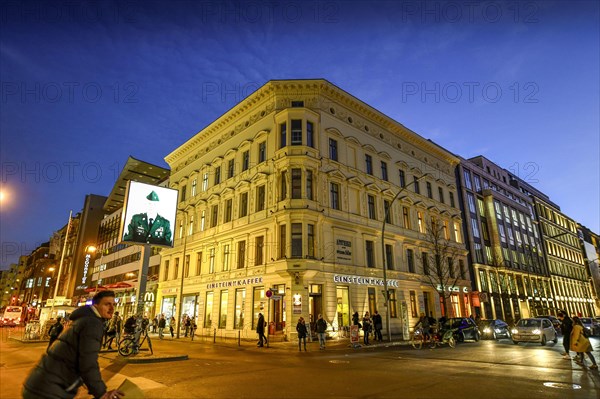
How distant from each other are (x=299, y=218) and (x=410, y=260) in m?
14.1

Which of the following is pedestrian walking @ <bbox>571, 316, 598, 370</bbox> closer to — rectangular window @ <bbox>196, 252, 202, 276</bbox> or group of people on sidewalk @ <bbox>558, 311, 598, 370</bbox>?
group of people on sidewalk @ <bbox>558, 311, 598, 370</bbox>

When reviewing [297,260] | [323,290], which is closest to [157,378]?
[297,260]

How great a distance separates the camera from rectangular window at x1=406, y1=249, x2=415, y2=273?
110 ft

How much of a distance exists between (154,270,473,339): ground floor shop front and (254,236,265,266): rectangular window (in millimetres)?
1071

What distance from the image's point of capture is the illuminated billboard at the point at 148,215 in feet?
61.5

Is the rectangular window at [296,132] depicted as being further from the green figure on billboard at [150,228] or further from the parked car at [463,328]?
the parked car at [463,328]

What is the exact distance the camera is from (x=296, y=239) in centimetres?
2559

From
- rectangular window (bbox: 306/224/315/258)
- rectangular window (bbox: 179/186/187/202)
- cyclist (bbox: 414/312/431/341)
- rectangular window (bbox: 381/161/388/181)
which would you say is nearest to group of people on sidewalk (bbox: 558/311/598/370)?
cyclist (bbox: 414/312/431/341)

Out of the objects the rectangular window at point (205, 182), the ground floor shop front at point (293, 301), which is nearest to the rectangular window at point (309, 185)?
the ground floor shop front at point (293, 301)

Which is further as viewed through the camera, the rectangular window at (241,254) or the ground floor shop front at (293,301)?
the rectangular window at (241,254)

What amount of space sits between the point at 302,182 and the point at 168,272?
21301 mm

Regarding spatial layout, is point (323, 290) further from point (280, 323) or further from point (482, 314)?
point (482, 314)

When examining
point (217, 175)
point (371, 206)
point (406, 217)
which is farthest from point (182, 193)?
point (406, 217)

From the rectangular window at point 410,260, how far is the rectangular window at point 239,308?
1553 cm
